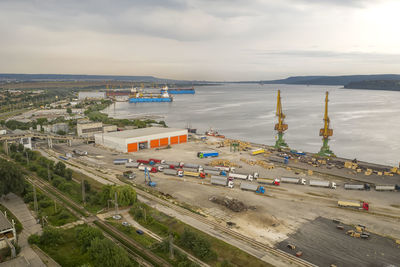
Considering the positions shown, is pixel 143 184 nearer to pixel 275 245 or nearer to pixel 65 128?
pixel 275 245

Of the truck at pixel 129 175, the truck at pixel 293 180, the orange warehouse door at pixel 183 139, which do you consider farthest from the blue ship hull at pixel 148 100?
the truck at pixel 293 180

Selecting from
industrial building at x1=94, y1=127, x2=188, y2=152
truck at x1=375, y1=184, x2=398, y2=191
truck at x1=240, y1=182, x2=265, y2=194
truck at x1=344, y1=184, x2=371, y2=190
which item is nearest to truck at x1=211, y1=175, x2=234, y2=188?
truck at x1=240, y1=182, x2=265, y2=194

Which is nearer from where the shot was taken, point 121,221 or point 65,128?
point 121,221

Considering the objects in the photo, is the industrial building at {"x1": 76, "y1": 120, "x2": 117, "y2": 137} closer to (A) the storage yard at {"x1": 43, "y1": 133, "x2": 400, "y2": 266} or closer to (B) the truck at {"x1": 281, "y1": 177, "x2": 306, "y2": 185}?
(A) the storage yard at {"x1": 43, "y1": 133, "x2": 400, "y2": 266}

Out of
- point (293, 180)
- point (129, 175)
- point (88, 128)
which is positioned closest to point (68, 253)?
point (129, 175)

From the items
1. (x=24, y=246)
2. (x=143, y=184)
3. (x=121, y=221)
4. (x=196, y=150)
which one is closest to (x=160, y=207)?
(x=121, y=221)

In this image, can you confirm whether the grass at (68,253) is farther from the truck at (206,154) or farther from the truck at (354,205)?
the truck at (206,154)
